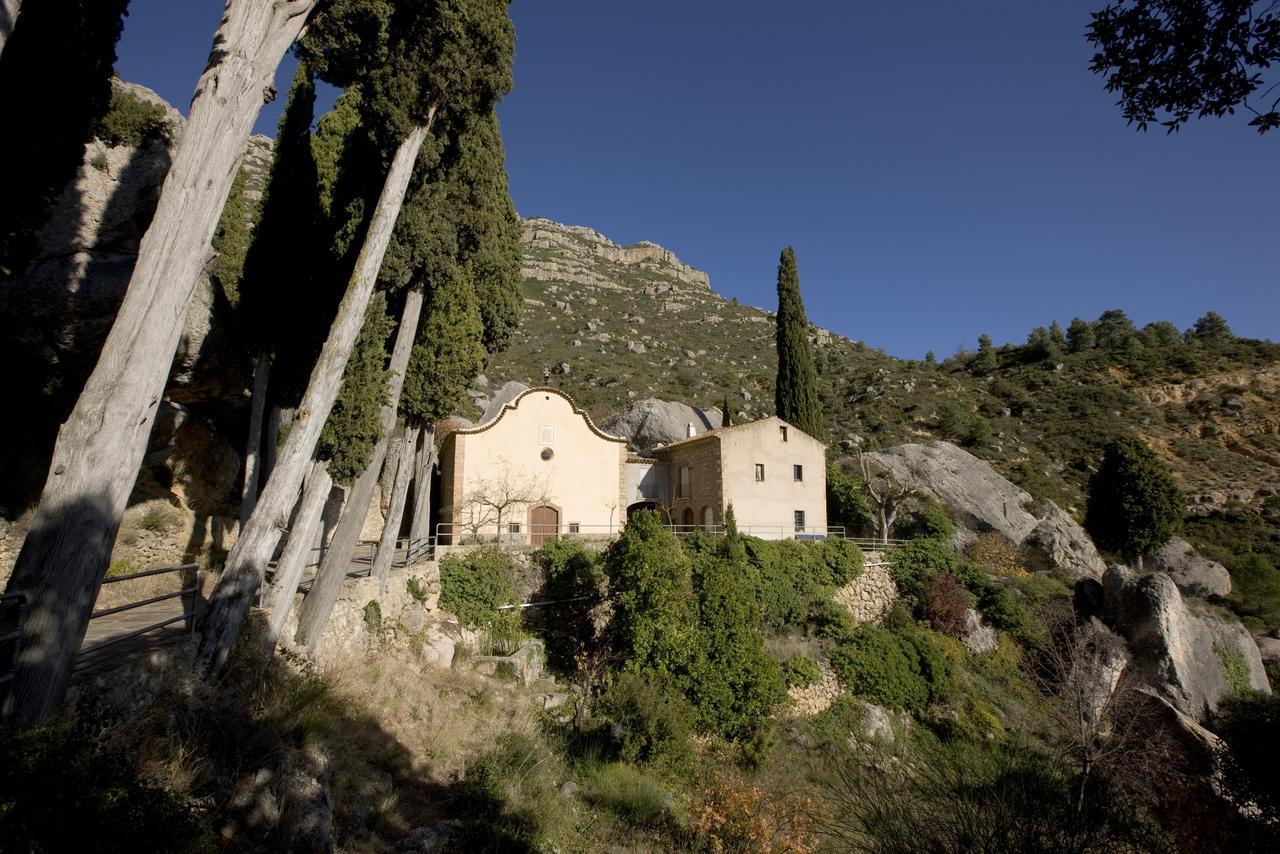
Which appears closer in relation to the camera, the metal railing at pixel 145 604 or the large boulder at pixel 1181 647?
the metal railing at pixel 145 604

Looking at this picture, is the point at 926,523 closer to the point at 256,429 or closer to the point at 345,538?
the point at 345,538

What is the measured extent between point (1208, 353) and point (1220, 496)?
20732mm

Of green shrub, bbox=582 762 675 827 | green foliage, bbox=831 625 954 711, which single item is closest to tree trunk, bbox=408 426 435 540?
green shrub, bbox=582 762 675 827

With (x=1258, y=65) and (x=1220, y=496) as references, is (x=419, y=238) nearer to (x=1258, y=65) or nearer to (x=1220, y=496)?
(x=1258, y=65)

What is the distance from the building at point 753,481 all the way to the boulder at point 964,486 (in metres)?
7.45

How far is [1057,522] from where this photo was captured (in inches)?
1089

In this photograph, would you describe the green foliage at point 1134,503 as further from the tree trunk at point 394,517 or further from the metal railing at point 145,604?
the metal railing at point 145,604

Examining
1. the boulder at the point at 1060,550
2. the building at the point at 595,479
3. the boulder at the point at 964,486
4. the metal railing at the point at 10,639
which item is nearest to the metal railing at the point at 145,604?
the metal railing at the point at 10,639

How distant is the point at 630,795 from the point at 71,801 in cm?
894

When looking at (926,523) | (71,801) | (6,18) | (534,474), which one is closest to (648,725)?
(71,801)

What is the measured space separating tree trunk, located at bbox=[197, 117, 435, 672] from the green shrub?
6329 millimetres

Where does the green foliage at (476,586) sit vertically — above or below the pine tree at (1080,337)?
below

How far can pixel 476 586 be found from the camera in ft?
51.8

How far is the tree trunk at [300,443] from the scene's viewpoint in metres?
7.52
